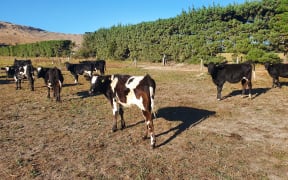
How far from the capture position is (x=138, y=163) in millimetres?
6496

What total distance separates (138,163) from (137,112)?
16.9 feet

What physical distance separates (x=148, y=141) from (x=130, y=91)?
1.54 meters

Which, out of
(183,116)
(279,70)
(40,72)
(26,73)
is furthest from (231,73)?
(26,73)

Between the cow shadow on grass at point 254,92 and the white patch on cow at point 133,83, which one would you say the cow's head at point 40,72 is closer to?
the white patch on cow at point 133,83

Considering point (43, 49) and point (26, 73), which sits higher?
point (43, 49)

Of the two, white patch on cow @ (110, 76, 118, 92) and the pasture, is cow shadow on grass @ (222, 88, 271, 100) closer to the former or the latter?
the pasture

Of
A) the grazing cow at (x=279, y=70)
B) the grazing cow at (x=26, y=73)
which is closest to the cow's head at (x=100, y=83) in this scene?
the grazing cow at (x=26, y=73)

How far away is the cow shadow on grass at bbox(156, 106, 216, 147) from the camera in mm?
9203

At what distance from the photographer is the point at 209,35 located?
3469 centimetres

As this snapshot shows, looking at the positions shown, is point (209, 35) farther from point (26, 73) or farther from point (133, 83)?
point (133, 83)

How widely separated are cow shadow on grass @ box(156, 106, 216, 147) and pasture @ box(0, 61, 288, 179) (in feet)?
0.11

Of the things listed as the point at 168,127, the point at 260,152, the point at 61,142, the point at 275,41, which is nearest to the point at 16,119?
the point at 61,142

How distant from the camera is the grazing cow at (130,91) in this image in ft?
24.8

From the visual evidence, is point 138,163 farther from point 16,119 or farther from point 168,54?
point 168,54
